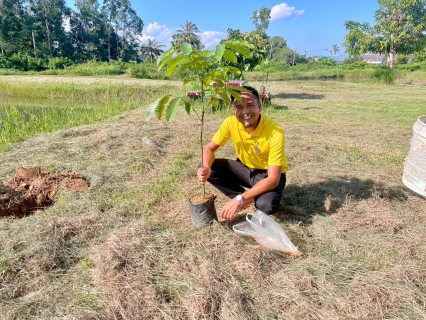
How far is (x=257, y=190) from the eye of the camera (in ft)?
5.75

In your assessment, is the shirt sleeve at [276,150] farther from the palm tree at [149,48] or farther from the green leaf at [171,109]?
the palm tree at [149,48]

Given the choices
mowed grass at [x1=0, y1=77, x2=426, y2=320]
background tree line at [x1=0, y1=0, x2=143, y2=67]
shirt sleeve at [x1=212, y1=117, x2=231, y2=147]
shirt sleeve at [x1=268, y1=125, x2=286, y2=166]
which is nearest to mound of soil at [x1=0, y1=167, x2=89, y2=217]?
mowed grass at [x1=0, y1=77, x2=426, y2=320]

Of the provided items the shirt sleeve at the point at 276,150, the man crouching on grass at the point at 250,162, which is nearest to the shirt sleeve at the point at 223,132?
the man crouching on grass at the point at 250,162

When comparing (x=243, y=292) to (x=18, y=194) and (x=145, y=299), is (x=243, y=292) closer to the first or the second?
(x=145, y=299)

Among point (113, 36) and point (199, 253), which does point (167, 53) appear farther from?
point (113, 36)

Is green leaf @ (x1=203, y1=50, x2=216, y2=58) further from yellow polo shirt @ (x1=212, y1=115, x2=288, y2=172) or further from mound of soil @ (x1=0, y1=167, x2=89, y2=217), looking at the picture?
Result: mound of soil @ (x1=0, y1=167, x2=89, y2=217)

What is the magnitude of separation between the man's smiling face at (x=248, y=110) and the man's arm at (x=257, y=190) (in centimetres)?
33

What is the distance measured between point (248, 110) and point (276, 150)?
0.31 meters

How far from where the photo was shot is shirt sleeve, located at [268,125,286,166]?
5.82ft

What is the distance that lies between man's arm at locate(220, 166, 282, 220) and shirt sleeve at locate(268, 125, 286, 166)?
0.11ft

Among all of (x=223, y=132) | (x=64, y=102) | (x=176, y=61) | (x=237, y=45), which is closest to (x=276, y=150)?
(x=223, y=132)

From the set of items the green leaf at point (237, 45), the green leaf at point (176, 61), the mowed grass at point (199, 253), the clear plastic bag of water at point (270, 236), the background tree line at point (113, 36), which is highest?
the background tree line at point (113, 36)

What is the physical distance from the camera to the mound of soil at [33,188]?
2.23 m

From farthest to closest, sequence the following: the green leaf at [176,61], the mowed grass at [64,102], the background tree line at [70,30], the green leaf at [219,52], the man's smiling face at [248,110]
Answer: the background tree line at [70,30] < the mowed grass at [64,102] < the man's smiling face at [248,110] < the green leaf at [176,61] < the green leaf at [219,52]
